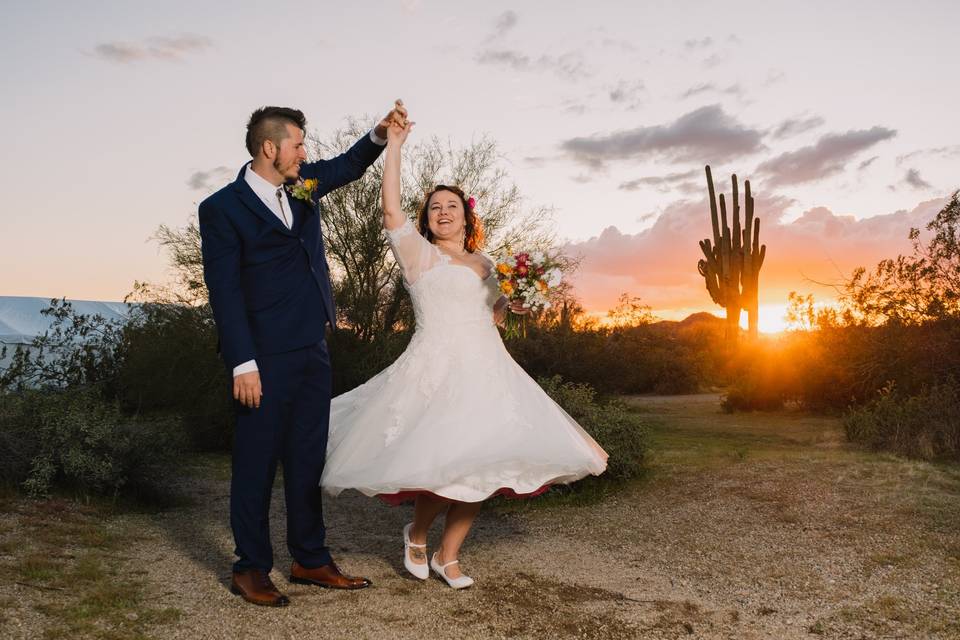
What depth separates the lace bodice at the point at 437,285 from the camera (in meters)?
4.84

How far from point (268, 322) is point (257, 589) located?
1416 millimetres

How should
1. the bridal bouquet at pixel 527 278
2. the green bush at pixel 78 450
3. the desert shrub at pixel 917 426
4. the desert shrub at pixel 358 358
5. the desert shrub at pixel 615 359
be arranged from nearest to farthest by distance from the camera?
the bridal bouquet at pixel 527 278
the green bush at pixel 78 450
the desert shrub at pixel 917 426
the desert shrub at pixel 358 358
the desert shrub at pixel 615 359

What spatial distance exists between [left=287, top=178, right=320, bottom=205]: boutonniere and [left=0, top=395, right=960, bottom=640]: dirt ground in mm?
2160

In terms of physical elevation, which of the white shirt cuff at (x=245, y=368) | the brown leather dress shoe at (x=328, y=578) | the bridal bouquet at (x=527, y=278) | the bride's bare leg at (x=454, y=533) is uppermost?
the bridal bouquet at (x=527, y=278)

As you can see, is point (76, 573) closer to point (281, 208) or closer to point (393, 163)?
point (281, 208)

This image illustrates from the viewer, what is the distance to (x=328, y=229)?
15.2m

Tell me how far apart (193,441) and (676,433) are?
22.8 feet

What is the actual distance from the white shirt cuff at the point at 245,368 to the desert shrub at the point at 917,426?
8137 millimetres

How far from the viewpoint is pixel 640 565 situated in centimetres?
553

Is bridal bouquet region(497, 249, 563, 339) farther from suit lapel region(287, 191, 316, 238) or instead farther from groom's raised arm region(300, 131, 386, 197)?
suit lapel region(287, 191, 316, 238)

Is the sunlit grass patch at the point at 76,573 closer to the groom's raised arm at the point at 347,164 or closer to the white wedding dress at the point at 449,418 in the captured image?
the white wedding dress at the point at 449,418

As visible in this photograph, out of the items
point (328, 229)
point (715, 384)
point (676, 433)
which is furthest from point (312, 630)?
point (715, 384)

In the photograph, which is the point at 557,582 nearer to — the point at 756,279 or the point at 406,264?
the point at 406,264

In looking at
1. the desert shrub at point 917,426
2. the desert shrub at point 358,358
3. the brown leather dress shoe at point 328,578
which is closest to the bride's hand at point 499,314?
the brown leather dress shoe at point 328,578
